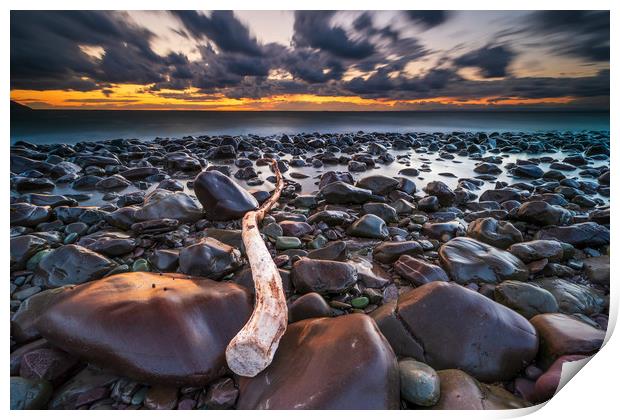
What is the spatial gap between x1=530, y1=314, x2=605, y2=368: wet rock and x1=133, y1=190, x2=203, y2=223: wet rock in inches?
124

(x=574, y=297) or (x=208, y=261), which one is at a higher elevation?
(x=208, y=261)

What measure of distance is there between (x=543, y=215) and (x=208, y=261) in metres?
3.56

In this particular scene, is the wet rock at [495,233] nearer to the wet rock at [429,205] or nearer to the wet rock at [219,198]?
the wet rock at [429,205]

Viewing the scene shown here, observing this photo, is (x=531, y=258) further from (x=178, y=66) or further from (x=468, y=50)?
(x=178, y=66)

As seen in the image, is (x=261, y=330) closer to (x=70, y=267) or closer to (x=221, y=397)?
(x=221, y=397)

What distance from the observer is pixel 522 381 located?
151 centimetres

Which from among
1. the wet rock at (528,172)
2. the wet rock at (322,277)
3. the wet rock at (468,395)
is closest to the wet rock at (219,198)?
the wet rock at (322,277)

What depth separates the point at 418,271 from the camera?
92.1 inches

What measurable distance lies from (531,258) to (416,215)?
53.5 inches

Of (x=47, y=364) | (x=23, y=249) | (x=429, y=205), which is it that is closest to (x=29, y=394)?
(x=47, y=364)

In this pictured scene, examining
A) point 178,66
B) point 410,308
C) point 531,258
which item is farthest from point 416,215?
point 178,66

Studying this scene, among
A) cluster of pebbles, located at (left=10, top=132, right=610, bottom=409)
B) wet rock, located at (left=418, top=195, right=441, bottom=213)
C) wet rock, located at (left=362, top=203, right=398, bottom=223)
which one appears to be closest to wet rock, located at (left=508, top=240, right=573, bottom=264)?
cluster of pebbles, located at (left=10, top=132, right=610, bottom=409)

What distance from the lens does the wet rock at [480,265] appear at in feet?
7.73

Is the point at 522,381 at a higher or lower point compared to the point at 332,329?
lower
